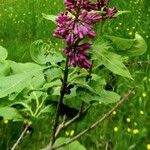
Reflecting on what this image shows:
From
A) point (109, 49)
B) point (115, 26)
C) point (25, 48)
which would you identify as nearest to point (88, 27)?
point (109, 49)

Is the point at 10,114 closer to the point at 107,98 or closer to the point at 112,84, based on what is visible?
the point at 107,98

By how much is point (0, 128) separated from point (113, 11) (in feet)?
5.99

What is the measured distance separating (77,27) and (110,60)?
7.9 inches

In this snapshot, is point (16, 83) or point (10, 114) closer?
point (16, 83)

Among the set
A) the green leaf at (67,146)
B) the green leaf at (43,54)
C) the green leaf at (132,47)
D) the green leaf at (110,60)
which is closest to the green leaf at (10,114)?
the green leaf at (67,146)

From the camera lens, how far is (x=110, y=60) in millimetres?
2127

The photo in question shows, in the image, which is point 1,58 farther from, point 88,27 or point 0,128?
point 88,27

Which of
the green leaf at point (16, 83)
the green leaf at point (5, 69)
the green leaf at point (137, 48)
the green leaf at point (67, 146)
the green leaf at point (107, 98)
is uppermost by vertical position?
the green leaf at point (137, 48)

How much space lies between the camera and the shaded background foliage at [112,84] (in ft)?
12.5

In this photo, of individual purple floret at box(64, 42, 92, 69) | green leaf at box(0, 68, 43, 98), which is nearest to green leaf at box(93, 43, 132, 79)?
individual purple floret at box(64, 42, 92, 69)

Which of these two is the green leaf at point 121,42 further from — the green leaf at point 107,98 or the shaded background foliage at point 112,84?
the shaded background foliage at point 112,84

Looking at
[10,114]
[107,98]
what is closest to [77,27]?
[107,98]

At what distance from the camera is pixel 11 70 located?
11.4 feet

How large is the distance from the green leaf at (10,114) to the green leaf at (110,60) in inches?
39.0
